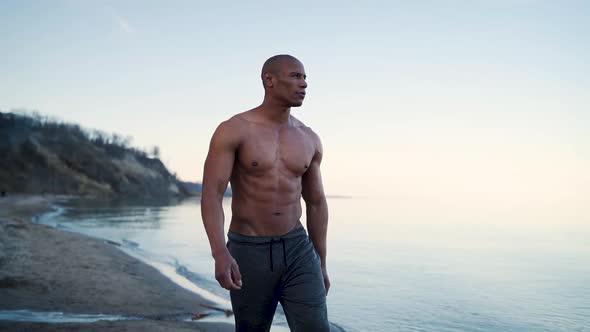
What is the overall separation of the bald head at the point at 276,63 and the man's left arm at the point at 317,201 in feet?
1.77

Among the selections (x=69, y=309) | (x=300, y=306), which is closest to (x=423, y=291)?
(x=69, y=309)

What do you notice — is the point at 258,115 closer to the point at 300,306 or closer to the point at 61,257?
the point at 300,306

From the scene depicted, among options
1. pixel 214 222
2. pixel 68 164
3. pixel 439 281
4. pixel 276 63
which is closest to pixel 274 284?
pixel 214 222

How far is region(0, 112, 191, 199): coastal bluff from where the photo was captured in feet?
234

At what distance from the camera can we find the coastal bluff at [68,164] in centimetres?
7126

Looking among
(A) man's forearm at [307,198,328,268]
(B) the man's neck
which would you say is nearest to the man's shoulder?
(B) the man's neck

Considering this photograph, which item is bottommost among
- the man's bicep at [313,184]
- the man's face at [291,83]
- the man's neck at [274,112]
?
the man's bicep at [313,184]

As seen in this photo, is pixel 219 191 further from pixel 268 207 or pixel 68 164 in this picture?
pixel 68 164

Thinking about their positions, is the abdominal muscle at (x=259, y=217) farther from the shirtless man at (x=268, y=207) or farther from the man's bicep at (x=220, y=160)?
the man's bicep at (x=220, y=160)

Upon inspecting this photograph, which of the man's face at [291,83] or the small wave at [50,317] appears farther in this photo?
the small wave at [50,317]

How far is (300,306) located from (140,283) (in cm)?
617

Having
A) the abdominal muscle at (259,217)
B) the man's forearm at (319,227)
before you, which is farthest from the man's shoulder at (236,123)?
the man's forearm at (319,227)

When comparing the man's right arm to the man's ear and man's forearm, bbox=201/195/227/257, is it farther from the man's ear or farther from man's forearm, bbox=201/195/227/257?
the man's ear

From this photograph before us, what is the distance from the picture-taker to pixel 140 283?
830 centimetres
